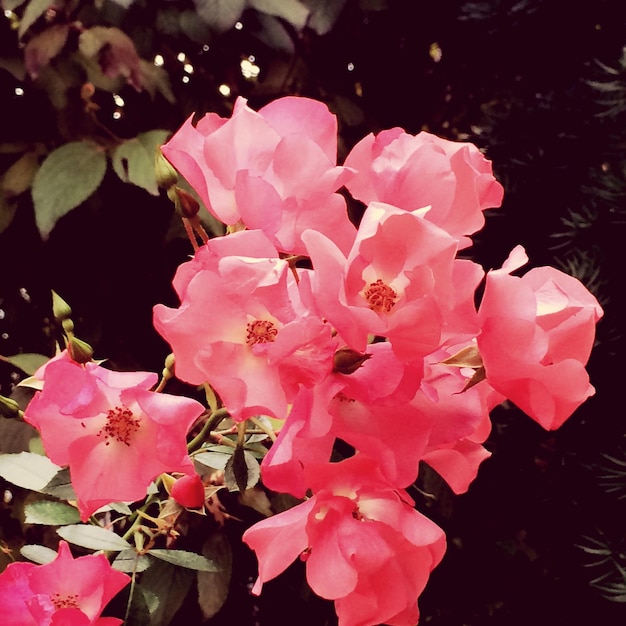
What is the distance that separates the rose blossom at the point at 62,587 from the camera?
322 mm

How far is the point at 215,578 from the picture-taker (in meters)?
0.61

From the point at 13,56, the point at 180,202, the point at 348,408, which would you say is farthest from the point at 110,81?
the point at 348,408

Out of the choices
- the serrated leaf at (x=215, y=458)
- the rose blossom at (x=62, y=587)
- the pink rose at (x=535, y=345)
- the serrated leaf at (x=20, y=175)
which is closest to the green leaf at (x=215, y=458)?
the serrated leaf at (x=215, y=458)

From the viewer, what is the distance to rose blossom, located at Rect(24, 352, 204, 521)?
0.29m

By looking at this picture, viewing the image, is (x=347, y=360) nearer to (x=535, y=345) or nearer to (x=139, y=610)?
(x=535, y=345)

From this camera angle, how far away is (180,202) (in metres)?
0.34

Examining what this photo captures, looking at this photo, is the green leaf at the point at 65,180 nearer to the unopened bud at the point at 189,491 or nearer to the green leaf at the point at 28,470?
the green leaf at the point at 28,470

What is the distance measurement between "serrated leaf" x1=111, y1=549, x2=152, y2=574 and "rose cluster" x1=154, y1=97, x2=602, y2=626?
130mm

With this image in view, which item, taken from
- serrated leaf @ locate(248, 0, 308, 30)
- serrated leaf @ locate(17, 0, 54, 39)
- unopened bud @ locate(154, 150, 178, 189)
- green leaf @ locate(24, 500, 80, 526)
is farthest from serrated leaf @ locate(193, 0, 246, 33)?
green leaf @ locate(24, 500, 80, 526)

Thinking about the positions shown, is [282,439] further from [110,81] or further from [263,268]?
[110,81]

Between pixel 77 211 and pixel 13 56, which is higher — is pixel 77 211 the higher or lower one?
the lower one

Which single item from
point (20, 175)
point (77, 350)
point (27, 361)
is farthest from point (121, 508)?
point (20, 175)

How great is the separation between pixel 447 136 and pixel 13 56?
546 millimetres

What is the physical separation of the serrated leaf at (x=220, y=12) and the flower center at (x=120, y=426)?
44cm
